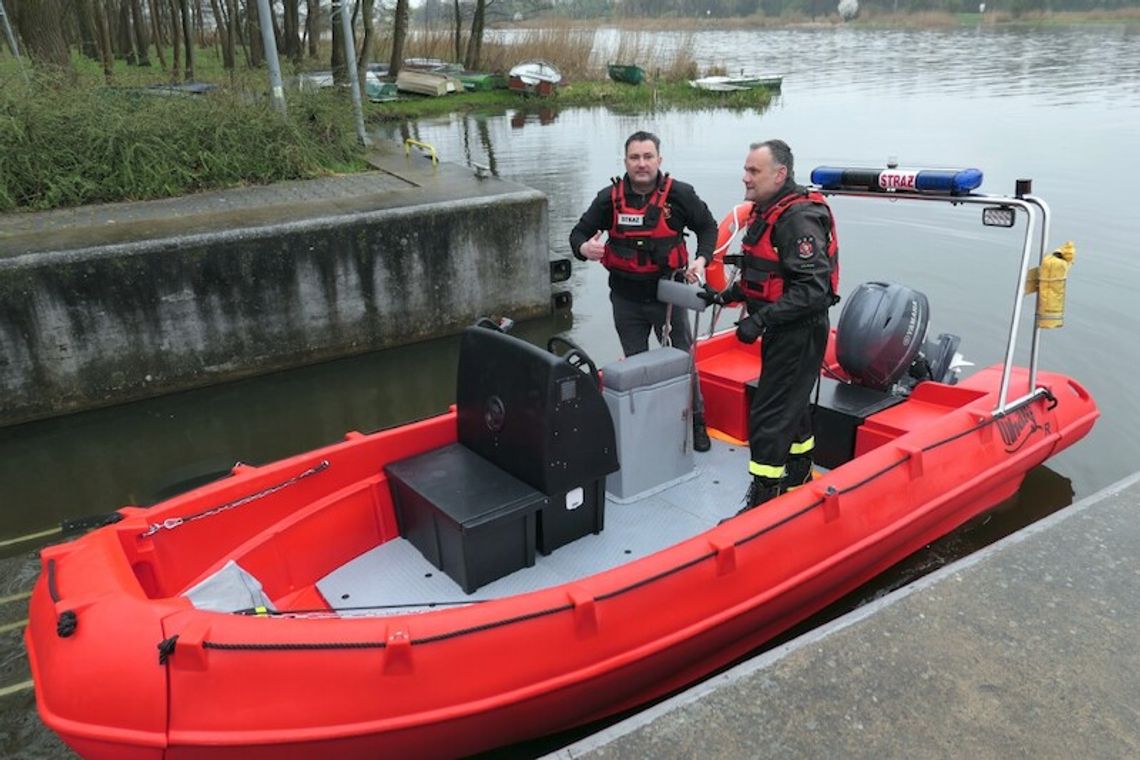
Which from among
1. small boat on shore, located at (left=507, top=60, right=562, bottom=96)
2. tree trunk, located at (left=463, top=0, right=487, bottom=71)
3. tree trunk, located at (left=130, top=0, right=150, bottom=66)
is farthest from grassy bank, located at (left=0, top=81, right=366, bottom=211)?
tree trunk, located at (left=130, top=0, right=150, bottom=66)

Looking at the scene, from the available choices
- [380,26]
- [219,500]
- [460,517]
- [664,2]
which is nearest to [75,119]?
[219,500]

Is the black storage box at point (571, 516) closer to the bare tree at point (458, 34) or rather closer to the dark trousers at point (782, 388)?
the dark trousers at point (782, 388)

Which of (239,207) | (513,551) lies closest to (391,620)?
(513,551)

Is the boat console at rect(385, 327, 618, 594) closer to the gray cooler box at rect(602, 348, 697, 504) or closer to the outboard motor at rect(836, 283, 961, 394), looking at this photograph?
the gray cooler box at rect(602, 348, 697, 504)

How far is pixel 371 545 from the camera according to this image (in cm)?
361

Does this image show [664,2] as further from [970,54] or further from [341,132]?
[341,132]

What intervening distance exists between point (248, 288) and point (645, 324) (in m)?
3.49

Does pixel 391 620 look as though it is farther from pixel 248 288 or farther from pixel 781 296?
pixel 248 288

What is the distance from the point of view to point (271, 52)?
8188 mm

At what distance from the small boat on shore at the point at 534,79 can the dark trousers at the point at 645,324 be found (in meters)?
19.8

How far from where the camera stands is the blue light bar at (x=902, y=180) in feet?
11.7

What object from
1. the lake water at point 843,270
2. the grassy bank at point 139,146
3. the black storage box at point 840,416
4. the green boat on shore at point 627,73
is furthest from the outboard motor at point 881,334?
the green boat on shore at point 627,73

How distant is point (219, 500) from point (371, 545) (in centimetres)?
68

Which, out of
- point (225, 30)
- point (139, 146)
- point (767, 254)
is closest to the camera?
point (767, 254)
